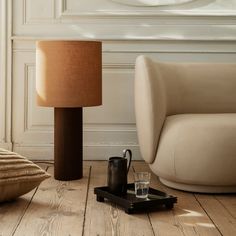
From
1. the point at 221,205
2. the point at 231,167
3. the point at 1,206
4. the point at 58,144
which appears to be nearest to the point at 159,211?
the point at 221,205

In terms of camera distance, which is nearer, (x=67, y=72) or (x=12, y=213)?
(x=12, y=213)

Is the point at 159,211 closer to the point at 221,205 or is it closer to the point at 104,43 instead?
the point at 221,205

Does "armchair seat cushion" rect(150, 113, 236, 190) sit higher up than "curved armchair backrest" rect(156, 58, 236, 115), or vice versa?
"curved armchair backrest" rect(156, 58, 236, 115)

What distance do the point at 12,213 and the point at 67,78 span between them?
2.85 feet

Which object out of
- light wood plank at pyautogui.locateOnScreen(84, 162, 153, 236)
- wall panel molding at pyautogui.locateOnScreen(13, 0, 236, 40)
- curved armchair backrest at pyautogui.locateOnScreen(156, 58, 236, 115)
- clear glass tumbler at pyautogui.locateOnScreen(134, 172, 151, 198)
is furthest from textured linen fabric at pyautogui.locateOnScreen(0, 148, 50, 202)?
wall panel molding at pyautogui.locateOnScreen(13, 0, 236, 40)

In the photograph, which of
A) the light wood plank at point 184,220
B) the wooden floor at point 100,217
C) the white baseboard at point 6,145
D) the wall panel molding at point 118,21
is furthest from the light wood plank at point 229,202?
the white baseboard at point 6,145

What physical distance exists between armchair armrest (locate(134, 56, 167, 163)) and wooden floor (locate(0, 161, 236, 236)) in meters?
0.28

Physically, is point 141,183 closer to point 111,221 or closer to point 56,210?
point 111,221

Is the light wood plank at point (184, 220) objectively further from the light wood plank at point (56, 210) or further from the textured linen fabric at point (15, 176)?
the textured linen fabric at point (15, 176)

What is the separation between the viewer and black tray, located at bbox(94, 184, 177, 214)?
2.18 m

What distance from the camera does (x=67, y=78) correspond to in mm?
2771

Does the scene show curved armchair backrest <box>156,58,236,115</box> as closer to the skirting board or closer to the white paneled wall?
the white paneled wall

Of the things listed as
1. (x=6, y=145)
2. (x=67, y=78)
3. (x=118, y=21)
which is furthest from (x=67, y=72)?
(x=6, y=145)

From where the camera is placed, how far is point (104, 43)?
3.54 meters
